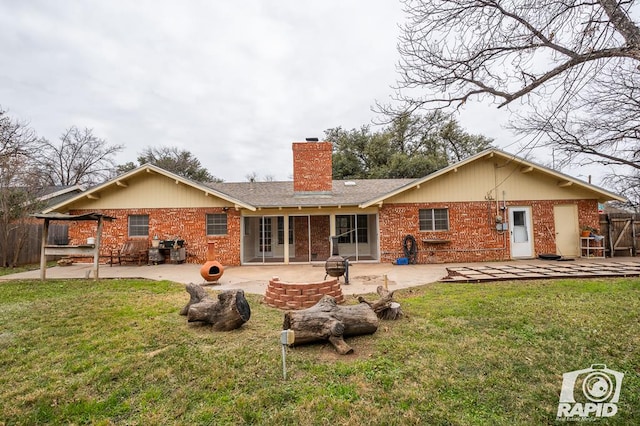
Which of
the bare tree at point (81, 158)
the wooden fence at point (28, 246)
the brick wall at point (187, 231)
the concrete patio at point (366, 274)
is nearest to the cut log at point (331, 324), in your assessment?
the concrete patio at point (366, 274)

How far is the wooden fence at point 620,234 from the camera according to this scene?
11.7 m

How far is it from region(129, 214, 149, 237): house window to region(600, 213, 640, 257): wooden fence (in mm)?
18561

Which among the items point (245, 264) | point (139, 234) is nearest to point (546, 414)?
point (245, 264)

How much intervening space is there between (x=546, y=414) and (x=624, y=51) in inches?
140

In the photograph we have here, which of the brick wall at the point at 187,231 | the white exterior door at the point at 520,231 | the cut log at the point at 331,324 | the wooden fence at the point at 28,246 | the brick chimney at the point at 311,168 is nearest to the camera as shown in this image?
the cut log at the point at 331,324

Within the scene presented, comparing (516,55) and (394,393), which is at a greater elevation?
(516,55)

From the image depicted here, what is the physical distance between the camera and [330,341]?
3.55 metres

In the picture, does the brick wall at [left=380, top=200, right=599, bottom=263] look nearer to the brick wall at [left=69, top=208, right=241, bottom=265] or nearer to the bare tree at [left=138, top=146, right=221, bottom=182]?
the brick wall at [left=69, top=208, right=241, bottom=265]

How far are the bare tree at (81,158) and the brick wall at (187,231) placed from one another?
19.6 metres

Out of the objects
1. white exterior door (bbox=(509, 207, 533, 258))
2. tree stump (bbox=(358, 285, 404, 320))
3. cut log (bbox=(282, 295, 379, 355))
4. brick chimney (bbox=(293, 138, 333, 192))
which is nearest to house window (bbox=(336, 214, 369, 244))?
brick chimney (bbox=(293, 138, 333, 192))

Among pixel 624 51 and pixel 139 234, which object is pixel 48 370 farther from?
pixel 139 234

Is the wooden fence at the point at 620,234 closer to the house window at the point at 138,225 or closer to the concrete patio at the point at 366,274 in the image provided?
the concrete patio at the point at 366,274

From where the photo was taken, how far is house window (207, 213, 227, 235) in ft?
38.9

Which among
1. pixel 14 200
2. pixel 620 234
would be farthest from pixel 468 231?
pixel 14 200
